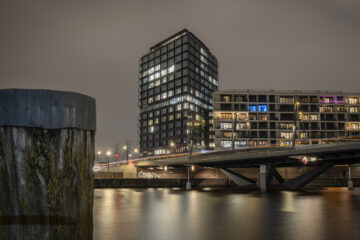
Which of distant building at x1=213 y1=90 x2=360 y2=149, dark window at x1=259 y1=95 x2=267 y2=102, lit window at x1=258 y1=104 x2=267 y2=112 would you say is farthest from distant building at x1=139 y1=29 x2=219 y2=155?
dark window at x1=259 y1=95 x2=267 y2=102

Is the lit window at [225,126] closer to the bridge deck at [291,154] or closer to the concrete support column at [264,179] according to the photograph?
the bridge deck at [291,154]

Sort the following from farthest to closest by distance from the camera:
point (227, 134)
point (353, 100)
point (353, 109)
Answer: point (353, 100)
point (353, 109)
point (227, 134)

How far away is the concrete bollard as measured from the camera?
224cm

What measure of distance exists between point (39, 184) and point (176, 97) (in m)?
160

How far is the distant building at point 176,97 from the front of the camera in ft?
512

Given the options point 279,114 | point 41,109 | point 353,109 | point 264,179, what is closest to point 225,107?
point 279,114

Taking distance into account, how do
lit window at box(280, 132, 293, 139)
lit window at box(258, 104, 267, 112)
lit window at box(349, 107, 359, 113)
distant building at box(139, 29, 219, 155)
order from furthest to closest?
distant building at box(139, 29, 219, 155) → lit window at box(349, 107, 359, 113) → lit window at box(258, 104, 267, 112) → lit window at box(280, 132, 293, 139)

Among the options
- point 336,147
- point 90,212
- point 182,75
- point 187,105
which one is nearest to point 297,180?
point 336,147

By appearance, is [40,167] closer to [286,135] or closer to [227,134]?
[227,134]

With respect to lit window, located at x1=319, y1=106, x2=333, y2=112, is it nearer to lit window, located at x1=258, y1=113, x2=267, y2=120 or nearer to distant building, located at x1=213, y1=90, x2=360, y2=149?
distant building, located at x1=213, y1=90, x2=360, y2=149

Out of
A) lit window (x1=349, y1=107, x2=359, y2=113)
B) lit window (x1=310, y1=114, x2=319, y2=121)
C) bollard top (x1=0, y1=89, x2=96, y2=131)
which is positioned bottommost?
bollard top (x1=0, y1=89, x2=96, y2=131)

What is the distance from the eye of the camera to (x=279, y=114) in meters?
119

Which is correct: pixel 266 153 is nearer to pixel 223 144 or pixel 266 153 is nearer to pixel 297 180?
pixel 297 180

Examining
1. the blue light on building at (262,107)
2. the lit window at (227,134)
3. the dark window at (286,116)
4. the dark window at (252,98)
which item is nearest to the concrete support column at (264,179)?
the lit window at (227,134)
